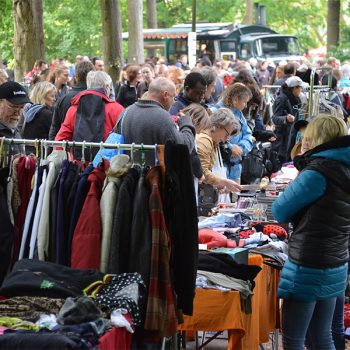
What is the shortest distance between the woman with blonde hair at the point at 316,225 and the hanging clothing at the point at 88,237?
1.21 m

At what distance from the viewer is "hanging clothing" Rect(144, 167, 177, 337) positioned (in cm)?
552

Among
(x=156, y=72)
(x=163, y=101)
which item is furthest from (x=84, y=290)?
(x=156, y=72)

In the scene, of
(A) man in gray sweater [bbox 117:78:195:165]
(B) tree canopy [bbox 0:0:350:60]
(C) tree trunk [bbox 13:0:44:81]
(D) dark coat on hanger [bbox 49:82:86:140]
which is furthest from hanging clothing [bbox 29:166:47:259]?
(B) tree canopy [bbox 0:0:350:60]

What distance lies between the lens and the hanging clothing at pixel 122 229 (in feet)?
18.3

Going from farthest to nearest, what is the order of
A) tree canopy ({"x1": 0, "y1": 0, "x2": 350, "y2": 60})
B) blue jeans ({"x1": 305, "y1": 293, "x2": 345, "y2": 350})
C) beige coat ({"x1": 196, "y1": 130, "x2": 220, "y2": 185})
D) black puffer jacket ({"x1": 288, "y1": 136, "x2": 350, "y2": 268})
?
tree canopy ({"x1": 0, "y1": 0, "x2": 350, "y2": 60}) → beige coat ({"x1": 196, "y1": 130, "x2": 220, "y2": 185}) → blue jeans ({"x1": 305, "y1": 293, "x2": 345, "y2": 350}) → black puffer jacket ({"x1": 288, "y1": 136, "x2": 350, "y2": 268})

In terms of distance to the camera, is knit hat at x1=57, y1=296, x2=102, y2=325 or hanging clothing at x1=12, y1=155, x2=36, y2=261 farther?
hanging clothing at x1=12, y1=155, x2=36, y2=261

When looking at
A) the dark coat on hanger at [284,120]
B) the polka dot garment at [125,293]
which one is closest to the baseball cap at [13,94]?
the polka dot garment at [125,293]

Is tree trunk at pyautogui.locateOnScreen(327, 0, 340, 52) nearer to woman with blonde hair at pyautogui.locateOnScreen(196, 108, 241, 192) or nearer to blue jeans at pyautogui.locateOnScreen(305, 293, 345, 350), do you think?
woman with blonde hair at pyautogui.locateOnScreen(196, 108, 241, 192)

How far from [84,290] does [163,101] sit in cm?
315

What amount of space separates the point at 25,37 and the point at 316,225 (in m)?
15.1

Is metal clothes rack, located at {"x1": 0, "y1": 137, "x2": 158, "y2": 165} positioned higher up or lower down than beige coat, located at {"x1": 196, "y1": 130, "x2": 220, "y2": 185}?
higher up

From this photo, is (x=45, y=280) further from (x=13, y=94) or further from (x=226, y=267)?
(x=13, y=94)

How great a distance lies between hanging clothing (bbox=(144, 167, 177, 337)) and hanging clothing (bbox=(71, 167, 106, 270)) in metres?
0.33

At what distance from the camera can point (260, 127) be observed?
13.1 m
